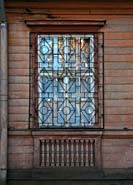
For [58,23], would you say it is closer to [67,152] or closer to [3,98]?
[3,98]

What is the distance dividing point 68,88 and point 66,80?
16cm

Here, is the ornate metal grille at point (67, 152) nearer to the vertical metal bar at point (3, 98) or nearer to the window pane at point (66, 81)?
the window pane at point (66, 81)

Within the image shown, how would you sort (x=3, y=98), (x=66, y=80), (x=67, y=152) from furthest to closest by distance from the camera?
1. (x=66, y=80)
2. (x=67, y=152)
3. (x=3, y=98)

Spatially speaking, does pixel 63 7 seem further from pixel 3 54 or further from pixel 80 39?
pixel 3 54

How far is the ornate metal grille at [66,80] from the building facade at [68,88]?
0.06 ft

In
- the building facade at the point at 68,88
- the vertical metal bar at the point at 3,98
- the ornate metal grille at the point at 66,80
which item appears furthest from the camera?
the ornate metal grille at the point at 66,80

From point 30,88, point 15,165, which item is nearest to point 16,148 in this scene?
point 15,165

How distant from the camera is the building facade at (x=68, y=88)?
913 centimetres

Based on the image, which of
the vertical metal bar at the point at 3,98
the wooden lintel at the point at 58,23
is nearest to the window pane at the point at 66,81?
the wooden lintel at the point at 58,23

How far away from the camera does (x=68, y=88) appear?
30.6 feet

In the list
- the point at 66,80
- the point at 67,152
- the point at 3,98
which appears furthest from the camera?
the point at 66,80

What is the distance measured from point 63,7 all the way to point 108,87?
1.77 m

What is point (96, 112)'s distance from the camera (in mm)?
9266

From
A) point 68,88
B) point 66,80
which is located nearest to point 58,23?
point 66,80
